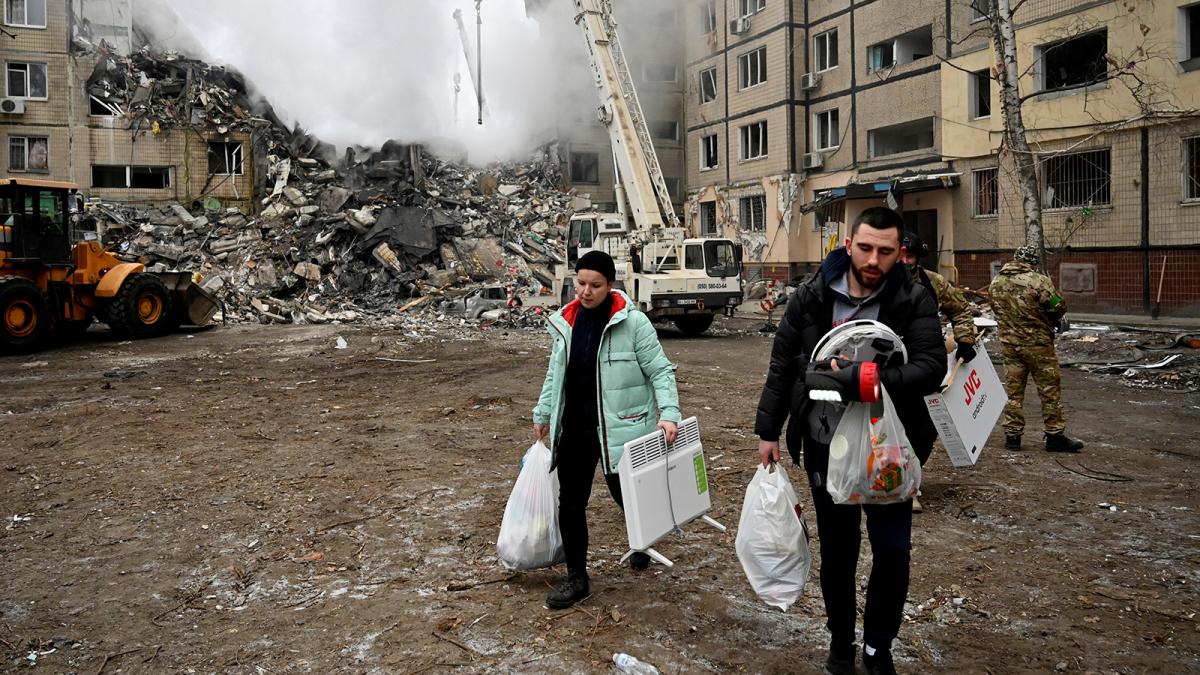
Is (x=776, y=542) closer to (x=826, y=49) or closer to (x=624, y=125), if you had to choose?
(x=624, y=125)

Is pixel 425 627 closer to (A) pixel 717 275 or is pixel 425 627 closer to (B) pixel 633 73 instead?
(A) pixel 717 275

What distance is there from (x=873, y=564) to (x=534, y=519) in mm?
1527

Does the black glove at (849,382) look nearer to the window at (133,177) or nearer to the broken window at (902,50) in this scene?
the broken window at (902,50)

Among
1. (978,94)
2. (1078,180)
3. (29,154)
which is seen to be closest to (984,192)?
(978,94)

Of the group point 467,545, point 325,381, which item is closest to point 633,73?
point 325,381

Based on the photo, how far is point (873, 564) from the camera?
2.75m

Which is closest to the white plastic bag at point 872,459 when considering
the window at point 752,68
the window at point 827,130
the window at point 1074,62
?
the window at point 1074,62

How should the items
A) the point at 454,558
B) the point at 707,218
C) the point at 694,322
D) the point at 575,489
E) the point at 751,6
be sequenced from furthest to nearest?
the point at 707,218 < the point at 751,6 < the point at 694,322 < the point at 454,558 < the point at 575,489

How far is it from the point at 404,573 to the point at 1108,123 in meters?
17.4

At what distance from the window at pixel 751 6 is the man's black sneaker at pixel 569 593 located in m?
26.4

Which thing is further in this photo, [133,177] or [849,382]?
[133,177]

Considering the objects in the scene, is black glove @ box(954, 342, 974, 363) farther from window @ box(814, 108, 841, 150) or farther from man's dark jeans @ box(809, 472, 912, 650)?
window @ box(814, 108, 841, 150)

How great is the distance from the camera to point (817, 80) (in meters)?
25.6

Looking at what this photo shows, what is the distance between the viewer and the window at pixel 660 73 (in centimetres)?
3177
